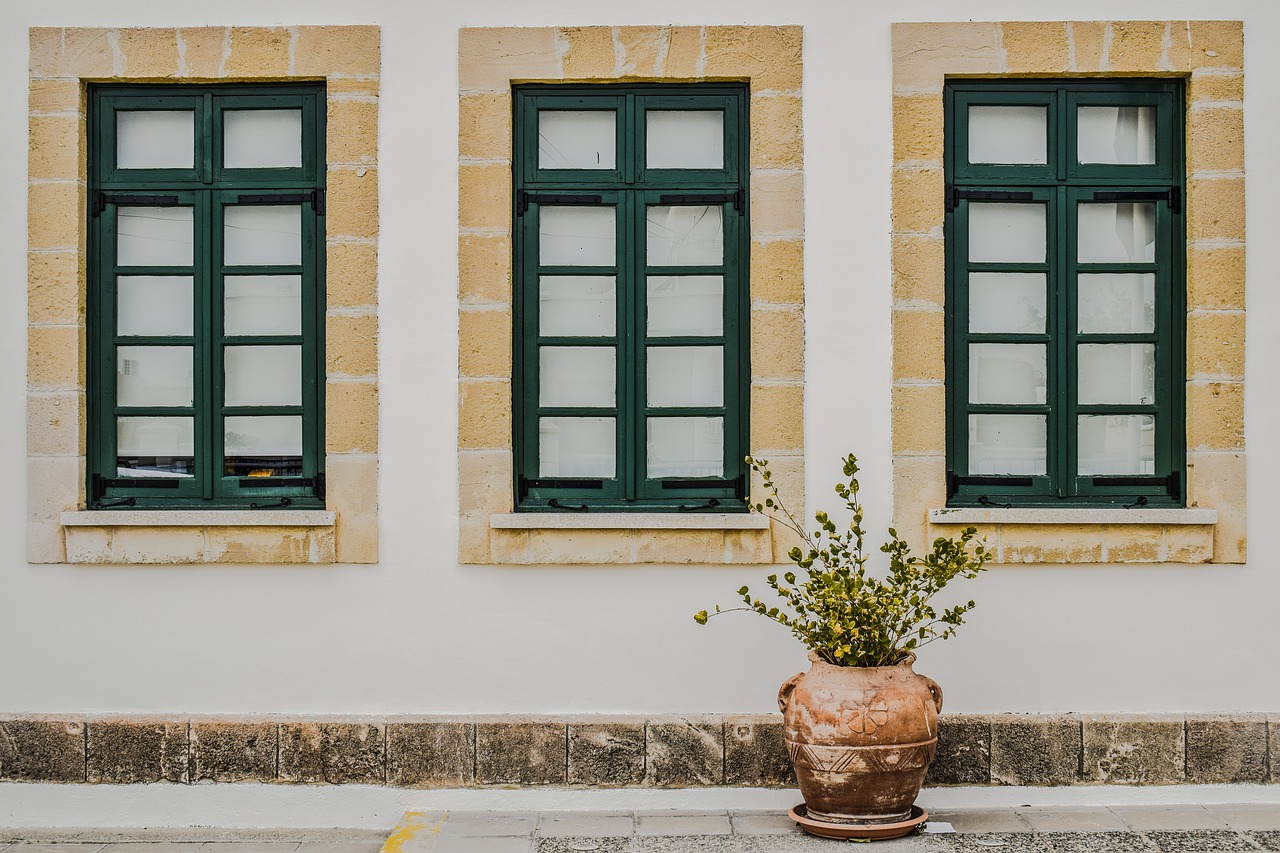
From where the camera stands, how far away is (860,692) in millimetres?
5246

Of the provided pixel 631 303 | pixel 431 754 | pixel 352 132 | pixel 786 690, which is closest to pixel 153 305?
pixel 352 132

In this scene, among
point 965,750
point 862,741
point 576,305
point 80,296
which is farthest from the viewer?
point 576,305

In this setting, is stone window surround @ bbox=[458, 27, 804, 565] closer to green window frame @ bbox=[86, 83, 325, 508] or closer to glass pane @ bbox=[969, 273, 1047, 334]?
green window frame @ bbox=[86, 83, 325, 508]

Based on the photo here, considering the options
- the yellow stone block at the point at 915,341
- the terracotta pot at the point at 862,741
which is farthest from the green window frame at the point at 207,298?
the yellow stone block at the point at 915,341

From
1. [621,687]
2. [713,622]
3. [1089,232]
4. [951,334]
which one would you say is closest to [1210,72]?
[1089,232]

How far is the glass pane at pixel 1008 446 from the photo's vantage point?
6.01 metres

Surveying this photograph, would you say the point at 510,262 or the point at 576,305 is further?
the point at 576,305

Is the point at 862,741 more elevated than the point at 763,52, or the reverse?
the point at 763,52

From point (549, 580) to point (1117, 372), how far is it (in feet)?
8.81

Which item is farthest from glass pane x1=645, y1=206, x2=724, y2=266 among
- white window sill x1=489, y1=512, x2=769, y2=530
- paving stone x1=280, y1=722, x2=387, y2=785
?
paving stone x1=280, y1=722, x2=387, y2=785

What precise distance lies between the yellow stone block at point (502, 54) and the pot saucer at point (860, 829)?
3.31m

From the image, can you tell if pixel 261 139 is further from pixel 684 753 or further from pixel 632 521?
pixel 684 753

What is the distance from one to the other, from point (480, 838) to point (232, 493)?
188 centimetres

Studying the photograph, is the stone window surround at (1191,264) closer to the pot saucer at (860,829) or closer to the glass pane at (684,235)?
the glass pane at (684,235)
